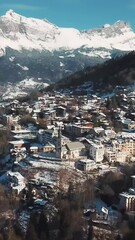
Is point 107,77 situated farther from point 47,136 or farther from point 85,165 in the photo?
point 85,165

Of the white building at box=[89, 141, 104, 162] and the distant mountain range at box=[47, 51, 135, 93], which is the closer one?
the white building at box=[89, 141, 104, 162]

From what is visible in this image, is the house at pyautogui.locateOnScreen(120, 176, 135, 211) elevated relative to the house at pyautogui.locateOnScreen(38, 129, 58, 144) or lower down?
lower down

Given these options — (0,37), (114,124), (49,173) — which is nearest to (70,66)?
(0,37)

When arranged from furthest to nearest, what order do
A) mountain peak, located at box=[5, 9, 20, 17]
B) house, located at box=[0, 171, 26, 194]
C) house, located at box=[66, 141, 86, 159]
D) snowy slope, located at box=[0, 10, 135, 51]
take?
mountain peak, located at box=[5, 9, 20, 17] < snowy slope, located at box=[0, 10, 135, 51] < house, located at box=[66, 141, 86, 159] < house, located at box=[0, 171, 26, 194]

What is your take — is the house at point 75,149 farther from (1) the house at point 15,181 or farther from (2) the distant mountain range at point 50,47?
(2) the distant mountain range at point 50,47

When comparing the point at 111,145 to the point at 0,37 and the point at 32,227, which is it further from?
the point at 0,37

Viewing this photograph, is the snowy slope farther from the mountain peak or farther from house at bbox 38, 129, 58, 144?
house at bbox 38, 129, 58, 144

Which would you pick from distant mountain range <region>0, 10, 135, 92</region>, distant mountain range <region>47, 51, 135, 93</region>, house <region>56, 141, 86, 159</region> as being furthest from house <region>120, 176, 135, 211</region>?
distant mountain range <region>0, 10, 135, 92</region>

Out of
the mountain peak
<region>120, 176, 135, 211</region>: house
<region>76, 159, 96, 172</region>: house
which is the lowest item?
<region>120, 176, 135, 211</region>: house
